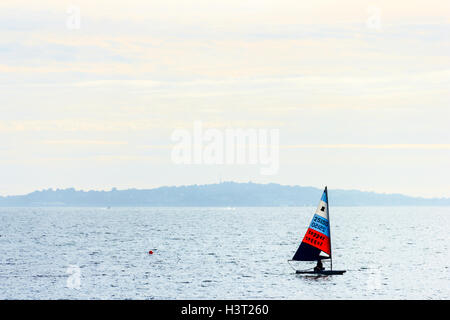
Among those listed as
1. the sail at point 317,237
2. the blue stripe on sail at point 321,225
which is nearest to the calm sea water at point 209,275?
the sail at point 317,237

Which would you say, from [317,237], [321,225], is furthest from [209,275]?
[321,225]

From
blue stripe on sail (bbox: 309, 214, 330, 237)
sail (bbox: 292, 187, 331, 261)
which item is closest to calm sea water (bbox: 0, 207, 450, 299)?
sail (bbox: 292, 187, 331, 261)

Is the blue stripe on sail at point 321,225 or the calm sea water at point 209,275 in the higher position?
the blue stripe on sail at point 321,225

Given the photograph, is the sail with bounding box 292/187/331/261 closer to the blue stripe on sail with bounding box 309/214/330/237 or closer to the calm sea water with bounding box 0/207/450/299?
the blue stripe on sail with bounding box 309/214/330/237

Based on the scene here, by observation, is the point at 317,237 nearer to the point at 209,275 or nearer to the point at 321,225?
the point at 321,225

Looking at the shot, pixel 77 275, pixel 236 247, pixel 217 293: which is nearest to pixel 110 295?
pixel 217 293

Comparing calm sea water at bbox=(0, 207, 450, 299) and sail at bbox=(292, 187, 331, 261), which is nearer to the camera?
calm sea water at bbox=(0, 207, 450, 299)

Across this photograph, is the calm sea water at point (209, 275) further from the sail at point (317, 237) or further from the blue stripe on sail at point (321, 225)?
the blue stripe on sail at point (321, 225)

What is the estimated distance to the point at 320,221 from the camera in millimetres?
62375

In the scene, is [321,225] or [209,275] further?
[209,275]

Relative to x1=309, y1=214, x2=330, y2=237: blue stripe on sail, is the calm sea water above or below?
below

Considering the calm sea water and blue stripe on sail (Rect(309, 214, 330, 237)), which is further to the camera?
blue stripe on sail (Rect(309, 214, 330, 237))

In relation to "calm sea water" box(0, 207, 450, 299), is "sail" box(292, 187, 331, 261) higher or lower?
higher

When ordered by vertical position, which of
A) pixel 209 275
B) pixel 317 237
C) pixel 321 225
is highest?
pixel 321 225
